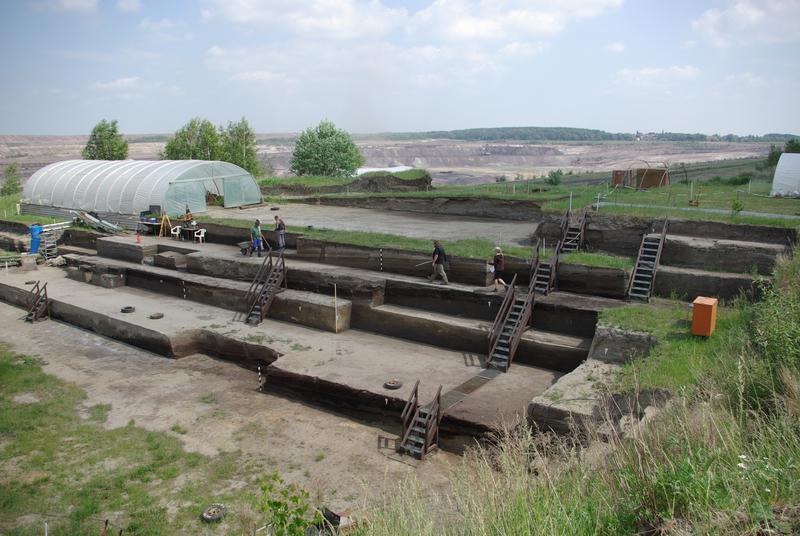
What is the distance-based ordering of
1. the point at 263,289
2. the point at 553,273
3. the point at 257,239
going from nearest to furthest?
the point at 553,273
the point at 263,289
the point at 257,239

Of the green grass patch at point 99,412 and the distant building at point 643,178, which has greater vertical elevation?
the distant building at point 643,178

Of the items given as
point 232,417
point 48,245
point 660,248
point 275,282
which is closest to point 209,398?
point 232,417

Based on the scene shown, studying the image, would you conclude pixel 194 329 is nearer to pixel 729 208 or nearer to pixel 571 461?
pixel 571 461

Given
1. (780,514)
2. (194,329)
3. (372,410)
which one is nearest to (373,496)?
(372,410)

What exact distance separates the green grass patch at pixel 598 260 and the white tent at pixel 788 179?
33.1 ft

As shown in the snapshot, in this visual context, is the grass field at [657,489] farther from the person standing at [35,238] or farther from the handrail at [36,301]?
the person standing at [35,238]

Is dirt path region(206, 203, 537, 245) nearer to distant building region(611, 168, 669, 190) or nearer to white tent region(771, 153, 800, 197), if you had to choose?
distant building region(611, 168, 669, 190)

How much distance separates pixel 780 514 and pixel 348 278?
47.0 ft

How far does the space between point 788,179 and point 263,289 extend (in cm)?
1935

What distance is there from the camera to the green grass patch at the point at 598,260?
50.0 ft

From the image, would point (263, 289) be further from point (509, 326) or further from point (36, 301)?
point (36, 301)

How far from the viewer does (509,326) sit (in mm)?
14328

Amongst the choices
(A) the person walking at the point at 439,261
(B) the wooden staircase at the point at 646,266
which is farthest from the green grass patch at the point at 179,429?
(B) the wooden staircase at the point at 646,266

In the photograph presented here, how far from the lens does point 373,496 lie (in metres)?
8.90
